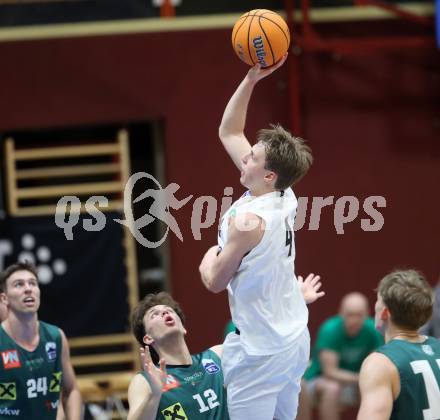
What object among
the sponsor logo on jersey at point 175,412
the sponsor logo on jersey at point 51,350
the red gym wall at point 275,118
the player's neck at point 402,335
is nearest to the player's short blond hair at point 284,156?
the player's neck at point 402,335

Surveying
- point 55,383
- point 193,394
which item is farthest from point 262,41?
point 55,383

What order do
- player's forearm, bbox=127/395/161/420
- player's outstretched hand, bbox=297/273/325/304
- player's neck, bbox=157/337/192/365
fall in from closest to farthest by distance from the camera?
player's forearm, bbox=127/395/161/420 < player's outstretched hand, bbox=297/273/325/304 < player's neck, bbox=157/337/192/365

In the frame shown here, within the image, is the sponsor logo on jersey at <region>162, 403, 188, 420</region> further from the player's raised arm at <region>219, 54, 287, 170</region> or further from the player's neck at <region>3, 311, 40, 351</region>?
the player's neck at <region>3, 311, 40, 351</region>

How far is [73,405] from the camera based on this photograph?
5.80 metres

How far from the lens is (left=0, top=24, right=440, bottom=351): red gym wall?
905 centimetres

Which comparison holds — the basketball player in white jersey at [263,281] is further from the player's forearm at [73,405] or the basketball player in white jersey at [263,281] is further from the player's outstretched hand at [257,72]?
the player's forearm at [73,405]

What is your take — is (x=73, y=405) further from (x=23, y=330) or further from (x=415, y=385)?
(x=415, y=385)

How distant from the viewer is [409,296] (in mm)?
3934

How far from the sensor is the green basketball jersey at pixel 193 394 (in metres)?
4.75

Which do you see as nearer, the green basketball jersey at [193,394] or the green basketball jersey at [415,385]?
the green basketball jersey at [415,385]

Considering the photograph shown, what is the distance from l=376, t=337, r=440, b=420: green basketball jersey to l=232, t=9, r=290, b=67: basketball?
61.7 inches

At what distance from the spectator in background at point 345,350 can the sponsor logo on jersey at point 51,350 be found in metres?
2.63

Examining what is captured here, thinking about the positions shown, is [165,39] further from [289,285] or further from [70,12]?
[289,285]

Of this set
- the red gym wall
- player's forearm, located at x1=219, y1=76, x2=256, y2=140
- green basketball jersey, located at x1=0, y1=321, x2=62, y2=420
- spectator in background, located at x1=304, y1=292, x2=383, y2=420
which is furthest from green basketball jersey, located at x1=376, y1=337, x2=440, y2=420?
the red gym wall
